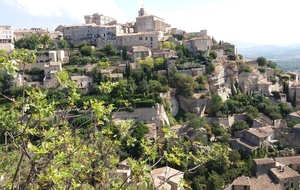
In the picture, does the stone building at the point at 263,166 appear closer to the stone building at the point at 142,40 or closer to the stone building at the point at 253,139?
the stone building at the point at 253,139

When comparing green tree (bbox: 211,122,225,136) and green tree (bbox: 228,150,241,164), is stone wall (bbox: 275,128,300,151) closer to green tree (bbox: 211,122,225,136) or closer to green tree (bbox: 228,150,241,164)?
green tree (bbox: 211,122,225,136)

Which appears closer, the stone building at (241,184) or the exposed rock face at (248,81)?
the stone building at (241,184)

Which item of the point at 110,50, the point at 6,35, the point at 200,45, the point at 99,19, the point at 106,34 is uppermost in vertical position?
the point at 99,19

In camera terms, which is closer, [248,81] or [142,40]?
[248,81]

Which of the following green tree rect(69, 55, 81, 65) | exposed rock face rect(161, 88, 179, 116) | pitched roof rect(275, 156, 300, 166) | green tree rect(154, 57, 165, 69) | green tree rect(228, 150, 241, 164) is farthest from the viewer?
green tree rect(69, 55, 81, 65)

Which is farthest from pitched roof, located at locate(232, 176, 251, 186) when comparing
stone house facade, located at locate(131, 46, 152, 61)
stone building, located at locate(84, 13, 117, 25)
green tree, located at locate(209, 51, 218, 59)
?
stone building, located at locate(84, 13, 117, 25)

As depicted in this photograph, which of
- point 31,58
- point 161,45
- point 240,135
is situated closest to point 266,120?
point 240,135

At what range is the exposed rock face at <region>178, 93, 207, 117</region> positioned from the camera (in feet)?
107

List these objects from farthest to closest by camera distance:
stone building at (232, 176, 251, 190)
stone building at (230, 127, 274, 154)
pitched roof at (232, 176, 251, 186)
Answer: stone building at (230, 127, 274, 154)
pitched roof at (232, 176, 251, 186)
stone building at (232, 176, 251, 190)

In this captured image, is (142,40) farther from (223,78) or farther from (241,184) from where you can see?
(241,184)

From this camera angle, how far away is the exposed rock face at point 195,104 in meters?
32.7

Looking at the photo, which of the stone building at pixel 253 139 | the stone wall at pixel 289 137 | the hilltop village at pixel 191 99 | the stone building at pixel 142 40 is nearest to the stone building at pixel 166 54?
the hilltop village at pixel 191 99

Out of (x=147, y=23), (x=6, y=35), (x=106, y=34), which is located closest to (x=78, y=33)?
(x=106, y=34)

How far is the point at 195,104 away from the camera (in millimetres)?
32781
